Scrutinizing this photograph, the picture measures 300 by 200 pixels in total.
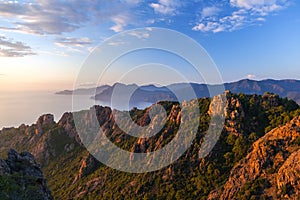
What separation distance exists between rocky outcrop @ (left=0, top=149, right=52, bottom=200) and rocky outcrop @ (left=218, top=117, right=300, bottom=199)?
153ft

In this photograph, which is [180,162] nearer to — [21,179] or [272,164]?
[272,164]

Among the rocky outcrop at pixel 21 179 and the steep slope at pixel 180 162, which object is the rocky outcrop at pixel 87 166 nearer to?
the steep slope at pixel 180 162

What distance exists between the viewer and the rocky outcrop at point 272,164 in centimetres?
6203

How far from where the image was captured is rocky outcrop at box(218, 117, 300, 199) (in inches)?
2442

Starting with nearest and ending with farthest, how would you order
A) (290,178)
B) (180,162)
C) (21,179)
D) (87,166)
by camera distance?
(21,179) → (290,178) → (180,162) → (87,166)

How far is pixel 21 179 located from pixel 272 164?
56.5 metres

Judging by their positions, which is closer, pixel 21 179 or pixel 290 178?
pixel 21 179

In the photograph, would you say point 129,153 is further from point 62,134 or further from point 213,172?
point 62,134

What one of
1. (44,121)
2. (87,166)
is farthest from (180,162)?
(44,121)

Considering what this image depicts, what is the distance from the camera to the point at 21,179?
37094 millimetres

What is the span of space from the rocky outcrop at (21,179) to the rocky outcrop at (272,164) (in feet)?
153

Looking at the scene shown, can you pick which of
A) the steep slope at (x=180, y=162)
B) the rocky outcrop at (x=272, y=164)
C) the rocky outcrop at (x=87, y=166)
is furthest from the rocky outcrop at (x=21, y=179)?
the rocky outcrop at (x=87, y=166)

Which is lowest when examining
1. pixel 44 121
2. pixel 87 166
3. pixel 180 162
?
pixel 87 166

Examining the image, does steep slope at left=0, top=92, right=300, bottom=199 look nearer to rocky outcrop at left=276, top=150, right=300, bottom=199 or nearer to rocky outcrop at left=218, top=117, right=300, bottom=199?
rocky outcrop at left=218, top=117, right=300, bottom=199
